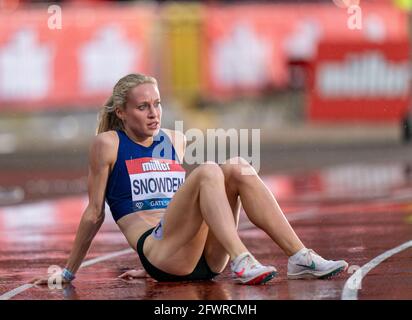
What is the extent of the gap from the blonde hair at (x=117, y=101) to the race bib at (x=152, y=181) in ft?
1.11

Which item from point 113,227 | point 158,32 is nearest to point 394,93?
point 158,32

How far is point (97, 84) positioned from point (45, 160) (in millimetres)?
3376

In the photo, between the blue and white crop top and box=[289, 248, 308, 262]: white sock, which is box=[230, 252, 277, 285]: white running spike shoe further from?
the blue and white crop top

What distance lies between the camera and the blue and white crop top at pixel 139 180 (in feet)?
27.3

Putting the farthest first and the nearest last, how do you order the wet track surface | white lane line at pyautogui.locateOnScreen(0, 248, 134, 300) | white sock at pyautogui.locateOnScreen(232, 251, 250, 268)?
white lane line at pyautogui.locateOnScreen(0, 248, 134, 300) < the wet track surface < white sock at pyautogui.locateOnScreen(232, 251, 250, 268)

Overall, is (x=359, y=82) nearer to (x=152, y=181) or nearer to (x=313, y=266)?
(x=152, y=181)

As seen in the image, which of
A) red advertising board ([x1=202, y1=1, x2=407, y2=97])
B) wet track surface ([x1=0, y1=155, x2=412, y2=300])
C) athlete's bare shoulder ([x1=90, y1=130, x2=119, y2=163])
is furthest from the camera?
red advertising board ([x1=202, y1=1, x2=407, y2=97])

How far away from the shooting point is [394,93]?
25.2 metres

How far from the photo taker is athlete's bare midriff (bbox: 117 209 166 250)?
326 inches

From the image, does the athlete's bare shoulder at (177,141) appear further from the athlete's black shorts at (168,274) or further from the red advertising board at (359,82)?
the red advertising board at (359,82)

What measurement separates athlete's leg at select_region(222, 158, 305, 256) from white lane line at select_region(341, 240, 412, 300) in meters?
0.54

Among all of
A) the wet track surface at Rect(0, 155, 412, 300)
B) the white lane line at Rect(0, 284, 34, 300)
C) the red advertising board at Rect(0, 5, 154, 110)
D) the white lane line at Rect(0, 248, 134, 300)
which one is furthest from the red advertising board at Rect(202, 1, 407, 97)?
the white lane line at Rect(0, 284, 34, 300)

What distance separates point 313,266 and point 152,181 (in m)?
1.25

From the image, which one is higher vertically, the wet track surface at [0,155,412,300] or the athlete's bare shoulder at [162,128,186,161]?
the athlete's bare shoulder at [162,128,186,161]
